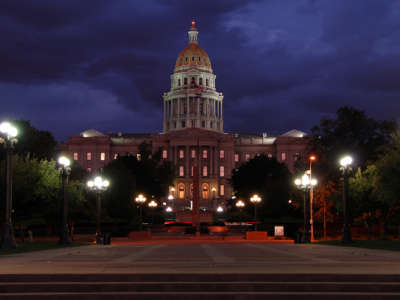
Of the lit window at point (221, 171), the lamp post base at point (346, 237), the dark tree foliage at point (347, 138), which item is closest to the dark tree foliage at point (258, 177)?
the dark tree foliage at point (347, 138)

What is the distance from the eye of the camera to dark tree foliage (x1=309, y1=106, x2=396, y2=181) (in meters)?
88.9

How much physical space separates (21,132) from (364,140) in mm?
51036

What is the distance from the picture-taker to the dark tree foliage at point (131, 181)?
89812 millimetres

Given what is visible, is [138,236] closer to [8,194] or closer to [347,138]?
[8,194]

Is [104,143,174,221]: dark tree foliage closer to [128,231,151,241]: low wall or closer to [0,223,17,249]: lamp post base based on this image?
[128,231,151,241]: low wall

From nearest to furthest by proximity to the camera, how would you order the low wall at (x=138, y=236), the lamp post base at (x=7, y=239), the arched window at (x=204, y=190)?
Result: the lamp post base at (x=7, y=239)
the low wall at (x=138, y=236)
the arched window at (x=204, y=190)

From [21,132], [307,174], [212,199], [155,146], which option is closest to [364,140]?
[307,174]
